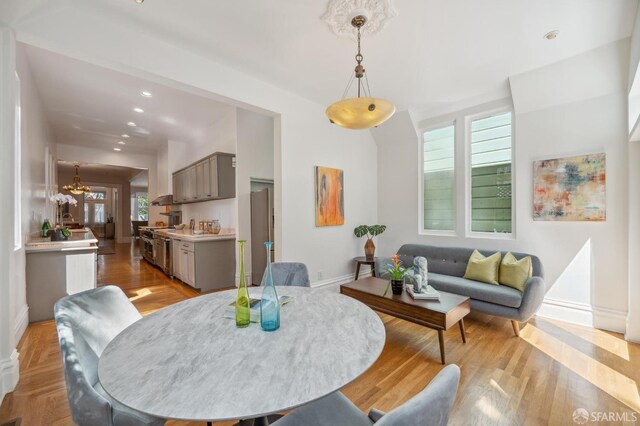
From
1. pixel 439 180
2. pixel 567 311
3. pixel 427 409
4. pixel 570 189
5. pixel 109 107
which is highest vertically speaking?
pixel 109 107

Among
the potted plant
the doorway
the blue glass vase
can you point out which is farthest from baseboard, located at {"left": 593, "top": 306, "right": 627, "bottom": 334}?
the doorway

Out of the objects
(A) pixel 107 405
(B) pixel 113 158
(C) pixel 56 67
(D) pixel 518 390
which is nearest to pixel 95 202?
Result: (B) pixel 113 158

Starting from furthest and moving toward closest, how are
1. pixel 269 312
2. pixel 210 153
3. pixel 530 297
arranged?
pixel 210 153, pixel 530 297, pixel 269 312

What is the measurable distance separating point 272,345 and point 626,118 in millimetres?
4108

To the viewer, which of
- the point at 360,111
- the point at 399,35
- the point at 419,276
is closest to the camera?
the point at 360,111

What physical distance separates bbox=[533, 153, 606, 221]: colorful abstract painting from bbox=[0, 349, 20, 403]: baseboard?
5.30 metres

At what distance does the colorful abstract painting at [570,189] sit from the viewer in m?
2.98

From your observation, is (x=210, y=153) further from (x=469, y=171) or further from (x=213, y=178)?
(x=469, y=171)

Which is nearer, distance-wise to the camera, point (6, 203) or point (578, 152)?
point (6, 203)

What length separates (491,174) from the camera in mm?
3855

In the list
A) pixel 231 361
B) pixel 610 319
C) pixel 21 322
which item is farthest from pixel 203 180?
pixel 610 319

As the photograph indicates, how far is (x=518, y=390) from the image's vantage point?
1.95 meters

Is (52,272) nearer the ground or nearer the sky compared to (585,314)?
nearer the sky

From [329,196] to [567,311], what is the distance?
129 inches
